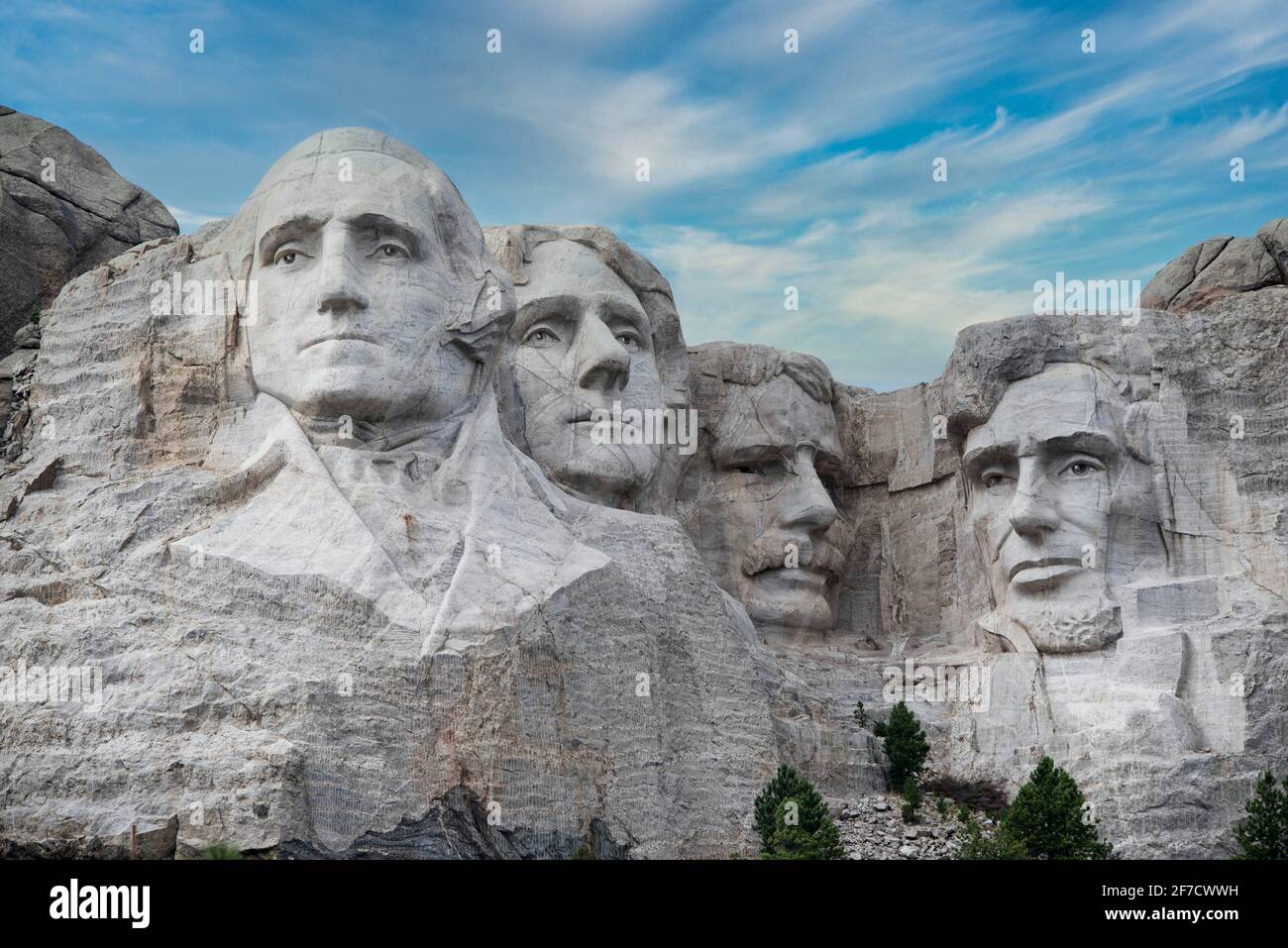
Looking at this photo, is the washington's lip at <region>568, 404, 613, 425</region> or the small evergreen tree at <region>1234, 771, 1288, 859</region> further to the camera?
the washington's lip at <region>568, 404, 613, 425</region>

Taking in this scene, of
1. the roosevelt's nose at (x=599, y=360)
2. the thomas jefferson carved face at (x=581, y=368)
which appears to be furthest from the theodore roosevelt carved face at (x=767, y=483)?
the roosevelt's nose at (x=599, y=360)

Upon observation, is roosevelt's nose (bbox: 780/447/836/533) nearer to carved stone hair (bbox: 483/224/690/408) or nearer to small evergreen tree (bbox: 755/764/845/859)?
carved stone hair (bbox: 483/224/690/408)

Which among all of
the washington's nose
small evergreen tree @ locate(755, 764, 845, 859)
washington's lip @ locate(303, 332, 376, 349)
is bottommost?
small evergreen tree @ locate(755, 764, 845, 859)

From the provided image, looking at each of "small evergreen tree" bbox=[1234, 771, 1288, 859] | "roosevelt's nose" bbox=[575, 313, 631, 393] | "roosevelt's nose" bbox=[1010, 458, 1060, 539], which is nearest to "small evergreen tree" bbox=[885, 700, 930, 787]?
"roosevelt's nose" bbox=[1010, 458, 1060, 539]

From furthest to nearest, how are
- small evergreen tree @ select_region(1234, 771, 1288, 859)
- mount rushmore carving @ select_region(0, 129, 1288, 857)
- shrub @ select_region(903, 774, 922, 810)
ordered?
shrub @ select_region(903, 774, 922, 810) < small evergreen tree @ select_region(1234, 771, 1288, 859) < mount rushmore carving @ select_region(0, 129, 1288, 857)

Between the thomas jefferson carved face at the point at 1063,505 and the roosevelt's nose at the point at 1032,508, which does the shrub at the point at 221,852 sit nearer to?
the thomas jefferson carved face at the point at 1063,505

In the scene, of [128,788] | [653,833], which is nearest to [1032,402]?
[653,833]

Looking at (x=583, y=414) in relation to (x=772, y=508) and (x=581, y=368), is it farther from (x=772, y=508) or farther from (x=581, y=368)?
(x=772, y=508)
